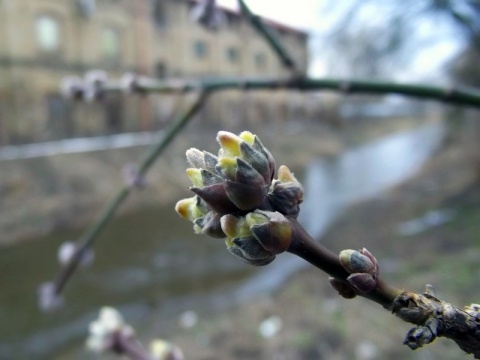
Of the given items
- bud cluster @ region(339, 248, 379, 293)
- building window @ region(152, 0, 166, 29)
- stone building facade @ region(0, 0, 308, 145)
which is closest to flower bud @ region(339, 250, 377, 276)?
bud cluster @ region(339, 248, 379, 293)

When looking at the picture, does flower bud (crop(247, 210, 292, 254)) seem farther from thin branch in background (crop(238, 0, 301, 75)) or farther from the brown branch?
thin branch in background (crop(238, 0, 301, 75))

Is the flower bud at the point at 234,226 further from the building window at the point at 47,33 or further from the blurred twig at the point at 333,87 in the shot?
the building window at the point at 47,33

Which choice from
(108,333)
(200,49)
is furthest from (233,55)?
(108,333)

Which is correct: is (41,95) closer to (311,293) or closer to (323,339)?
(311,293)

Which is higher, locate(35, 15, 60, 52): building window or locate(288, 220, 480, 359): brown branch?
locate(288, 220, 480, 359): brown branch

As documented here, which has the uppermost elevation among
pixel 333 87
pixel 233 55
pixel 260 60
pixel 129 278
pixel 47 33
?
pixel 333 87

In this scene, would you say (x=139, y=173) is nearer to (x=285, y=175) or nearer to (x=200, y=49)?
(x=285, y=175)
